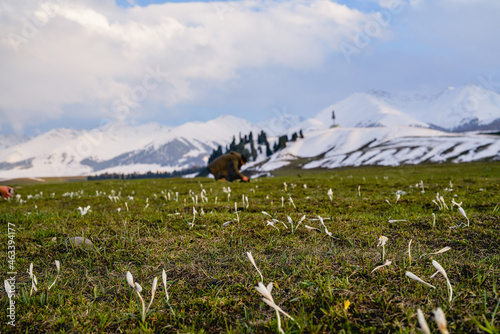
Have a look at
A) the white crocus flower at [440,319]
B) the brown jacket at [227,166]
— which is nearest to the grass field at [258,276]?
the white crocus flower at [440,319]

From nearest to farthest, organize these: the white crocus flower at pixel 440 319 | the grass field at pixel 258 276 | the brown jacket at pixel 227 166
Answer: the white crocus flower at pixel 440 319, the grass field at pixel 258 276, the brown jacket at pixel 227 166

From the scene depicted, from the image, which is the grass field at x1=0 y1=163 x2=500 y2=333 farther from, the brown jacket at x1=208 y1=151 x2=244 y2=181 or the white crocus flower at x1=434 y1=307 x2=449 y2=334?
the brown jacket at x1=208 y1=151 x2=244 y2=181

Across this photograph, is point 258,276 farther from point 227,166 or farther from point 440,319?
point 227,166

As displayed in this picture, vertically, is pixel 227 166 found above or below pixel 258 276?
above

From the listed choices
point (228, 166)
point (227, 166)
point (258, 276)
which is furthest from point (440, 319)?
point (227, 166)

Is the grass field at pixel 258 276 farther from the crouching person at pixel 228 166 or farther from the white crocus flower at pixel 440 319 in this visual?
the crouching person at pixel 228 166

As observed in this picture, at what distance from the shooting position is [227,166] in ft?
82.1

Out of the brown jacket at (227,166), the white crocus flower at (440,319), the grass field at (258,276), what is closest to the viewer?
the white crocus flower at (440,319)

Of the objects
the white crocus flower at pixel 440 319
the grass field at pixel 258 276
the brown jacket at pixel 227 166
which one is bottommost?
the grass field at pixel 258 276

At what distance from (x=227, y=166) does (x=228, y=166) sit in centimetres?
21

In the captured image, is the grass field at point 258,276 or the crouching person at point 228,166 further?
the crouching person at point 228,166

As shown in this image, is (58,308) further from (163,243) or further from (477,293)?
(477,293)

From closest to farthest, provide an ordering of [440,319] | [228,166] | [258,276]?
[440,319] < [258,276] < [228,166]

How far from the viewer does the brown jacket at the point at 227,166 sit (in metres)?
24.5
